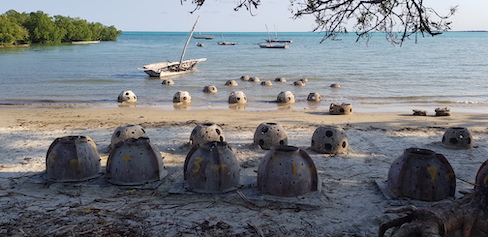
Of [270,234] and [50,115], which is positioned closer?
[270,234]

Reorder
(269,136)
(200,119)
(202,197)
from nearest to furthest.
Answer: (202,197)
(269,136)
(200,119)

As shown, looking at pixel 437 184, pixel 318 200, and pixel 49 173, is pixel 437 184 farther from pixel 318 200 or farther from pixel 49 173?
pixel 49 173

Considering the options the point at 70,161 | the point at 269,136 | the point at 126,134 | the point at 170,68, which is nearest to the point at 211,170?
the point at 70,161

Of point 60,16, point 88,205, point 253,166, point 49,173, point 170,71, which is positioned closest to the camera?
point 88,205

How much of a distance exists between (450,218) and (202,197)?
12.7ft

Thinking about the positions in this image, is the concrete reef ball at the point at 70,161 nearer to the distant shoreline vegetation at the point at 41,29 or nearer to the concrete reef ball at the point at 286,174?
the concrete reef ball at the point at 286,174

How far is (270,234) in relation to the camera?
5887mm

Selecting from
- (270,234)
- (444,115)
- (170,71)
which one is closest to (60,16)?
(170,71)

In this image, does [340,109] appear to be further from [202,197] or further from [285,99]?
[202,197]

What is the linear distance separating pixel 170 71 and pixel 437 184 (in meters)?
27.8

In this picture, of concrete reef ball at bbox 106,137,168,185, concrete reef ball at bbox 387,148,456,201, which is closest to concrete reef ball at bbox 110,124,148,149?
concrete reef ball at bbox 106,137,168,185

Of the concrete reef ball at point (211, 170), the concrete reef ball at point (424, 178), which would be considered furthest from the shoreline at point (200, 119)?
the concrete reef ball at point (424, 178)

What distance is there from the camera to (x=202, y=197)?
7.17m

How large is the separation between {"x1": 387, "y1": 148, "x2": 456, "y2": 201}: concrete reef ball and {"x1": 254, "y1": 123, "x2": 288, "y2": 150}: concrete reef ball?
3.67 m
